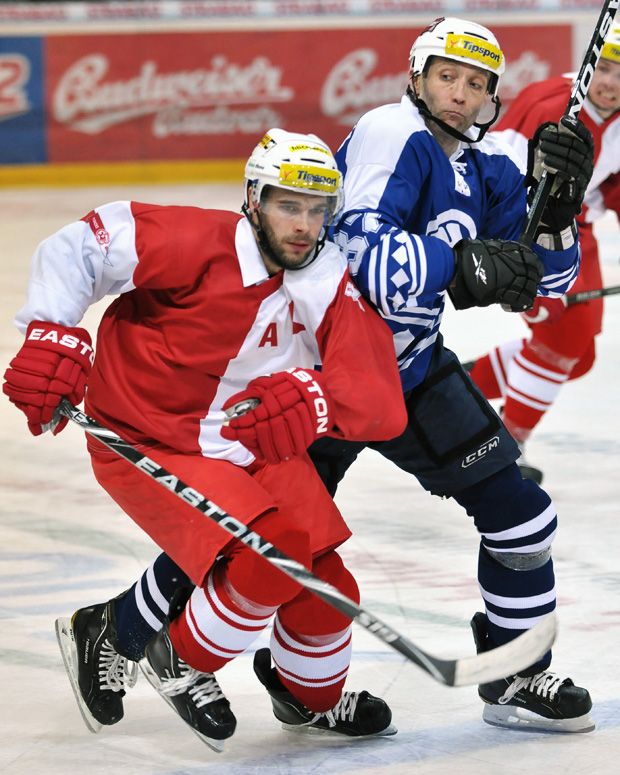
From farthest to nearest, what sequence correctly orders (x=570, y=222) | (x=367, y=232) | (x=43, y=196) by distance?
1. (x=43, y=196)
2. (x=570, y=222)
3. (x=367, y=232)

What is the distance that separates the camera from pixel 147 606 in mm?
2490

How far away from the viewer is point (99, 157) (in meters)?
9.31

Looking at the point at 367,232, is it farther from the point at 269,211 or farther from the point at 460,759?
the point at 460,759

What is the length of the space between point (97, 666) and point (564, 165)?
1.11 metres

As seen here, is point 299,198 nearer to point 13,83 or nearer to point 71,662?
point 71,662

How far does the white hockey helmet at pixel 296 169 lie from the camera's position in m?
2.31

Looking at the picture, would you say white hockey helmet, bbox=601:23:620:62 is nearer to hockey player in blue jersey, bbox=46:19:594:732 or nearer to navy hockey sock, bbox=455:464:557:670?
hockey player in blue jersey, bbox=46:19:594:732

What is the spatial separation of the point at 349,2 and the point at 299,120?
0.77m

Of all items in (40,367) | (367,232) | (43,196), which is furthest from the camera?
(43,196)

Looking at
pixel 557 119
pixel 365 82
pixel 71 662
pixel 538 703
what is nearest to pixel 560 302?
pixel 557 119

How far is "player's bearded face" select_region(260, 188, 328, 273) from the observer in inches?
91.4

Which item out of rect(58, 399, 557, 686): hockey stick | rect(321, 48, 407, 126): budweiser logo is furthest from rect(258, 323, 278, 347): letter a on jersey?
rect(321, 48, 407, 126): budweiser logo

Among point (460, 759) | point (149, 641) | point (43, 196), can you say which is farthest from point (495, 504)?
point (43, 196)

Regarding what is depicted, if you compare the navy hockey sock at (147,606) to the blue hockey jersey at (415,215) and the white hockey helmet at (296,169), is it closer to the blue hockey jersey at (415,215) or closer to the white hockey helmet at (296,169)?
the blue hockey jersey at (415,215)
